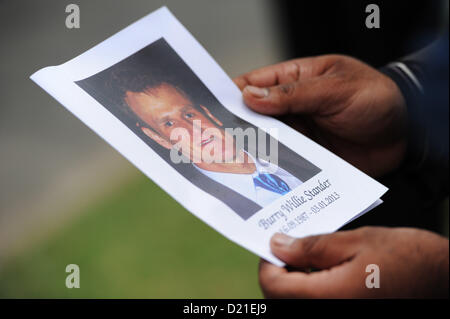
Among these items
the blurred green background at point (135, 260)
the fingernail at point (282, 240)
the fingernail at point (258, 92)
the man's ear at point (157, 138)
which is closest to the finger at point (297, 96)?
the fingernail at point (258, 92)

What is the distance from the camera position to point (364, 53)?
1655mm

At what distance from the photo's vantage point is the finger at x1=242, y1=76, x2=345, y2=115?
1.15 metres

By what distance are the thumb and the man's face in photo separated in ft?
0.39

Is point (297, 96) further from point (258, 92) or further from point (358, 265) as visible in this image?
point (358, 265)

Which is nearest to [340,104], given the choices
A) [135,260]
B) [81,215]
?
[135,260]

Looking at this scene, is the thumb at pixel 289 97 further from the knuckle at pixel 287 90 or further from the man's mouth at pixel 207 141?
the man's mouth at pixel 207 141

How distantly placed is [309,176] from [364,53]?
82 cm

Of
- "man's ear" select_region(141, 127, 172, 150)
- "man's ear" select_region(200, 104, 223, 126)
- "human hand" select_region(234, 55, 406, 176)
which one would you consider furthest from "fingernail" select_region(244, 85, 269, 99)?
"man's ear" select_region(141, 127, 172, 150)

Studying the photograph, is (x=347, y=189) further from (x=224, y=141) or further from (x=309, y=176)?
(x=224, y=141)

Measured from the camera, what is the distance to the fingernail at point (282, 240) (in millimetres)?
854

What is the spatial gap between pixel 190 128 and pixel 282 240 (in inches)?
13.3

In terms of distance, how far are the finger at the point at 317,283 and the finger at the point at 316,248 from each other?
0.8 inches

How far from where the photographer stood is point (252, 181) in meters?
0.97

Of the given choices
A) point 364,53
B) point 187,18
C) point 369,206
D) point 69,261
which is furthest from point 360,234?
point 187,18
